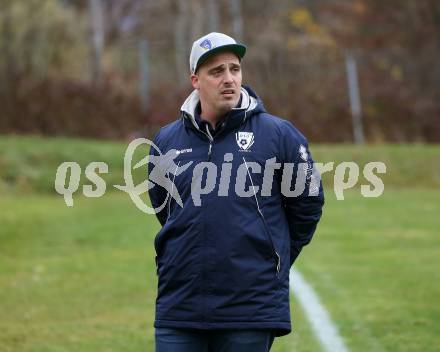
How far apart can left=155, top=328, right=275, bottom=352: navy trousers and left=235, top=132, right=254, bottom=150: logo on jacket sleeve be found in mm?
906

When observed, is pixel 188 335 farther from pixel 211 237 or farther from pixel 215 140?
pixel 215 140

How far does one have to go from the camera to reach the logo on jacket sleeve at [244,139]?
5.04m

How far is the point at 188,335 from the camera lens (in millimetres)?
4949

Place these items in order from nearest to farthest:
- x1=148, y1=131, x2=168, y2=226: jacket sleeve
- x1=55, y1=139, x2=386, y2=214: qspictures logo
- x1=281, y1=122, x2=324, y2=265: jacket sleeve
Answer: x1=55, y1=139, x2=386, y2=214: qspictures logo, x1=281, y1=122, x2=324, y2=265: jacket sleeve, x1=148, y1=131, x2=168, y2=226: jacket sleeve

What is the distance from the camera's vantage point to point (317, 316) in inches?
385

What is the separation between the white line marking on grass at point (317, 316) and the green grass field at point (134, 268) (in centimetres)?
9

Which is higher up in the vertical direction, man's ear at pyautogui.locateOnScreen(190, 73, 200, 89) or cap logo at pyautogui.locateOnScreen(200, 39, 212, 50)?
cap logo at pyautogui.locateOnScreen(200, 39, 212, 50)

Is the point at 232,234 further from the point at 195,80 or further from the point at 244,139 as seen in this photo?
the point at 195,80

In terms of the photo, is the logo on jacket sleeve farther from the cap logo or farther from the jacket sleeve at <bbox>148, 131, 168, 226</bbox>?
the jacket sleeve at <bbox>148, 131, 168, 226</bbox>

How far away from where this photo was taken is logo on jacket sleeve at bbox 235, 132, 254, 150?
5.04 m

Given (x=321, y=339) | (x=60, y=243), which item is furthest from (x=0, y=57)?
(x=321, y=339)

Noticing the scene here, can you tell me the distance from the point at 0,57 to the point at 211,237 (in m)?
26.9

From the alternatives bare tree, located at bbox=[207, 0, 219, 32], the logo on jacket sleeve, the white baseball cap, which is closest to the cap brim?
the white baseball cap

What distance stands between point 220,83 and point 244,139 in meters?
0.32
